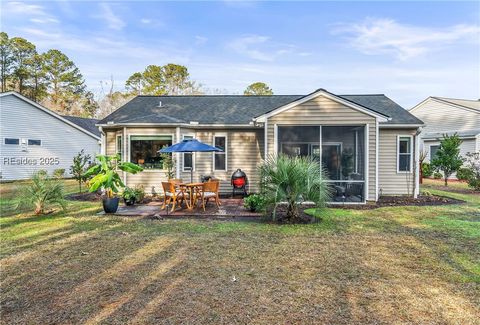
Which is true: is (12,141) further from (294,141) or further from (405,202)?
(405,202)

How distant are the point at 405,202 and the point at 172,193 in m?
7.99

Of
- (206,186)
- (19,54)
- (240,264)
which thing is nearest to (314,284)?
(240,264)

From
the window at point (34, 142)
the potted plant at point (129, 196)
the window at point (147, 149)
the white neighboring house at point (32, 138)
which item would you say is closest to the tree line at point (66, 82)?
the white neighboring house at point (32, 138)

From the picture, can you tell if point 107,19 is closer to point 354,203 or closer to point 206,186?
point 206,186

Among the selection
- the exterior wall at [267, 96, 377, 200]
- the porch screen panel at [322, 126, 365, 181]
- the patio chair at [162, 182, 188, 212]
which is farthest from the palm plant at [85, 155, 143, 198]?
the porch screen panel at [322, 126, 365, 181]

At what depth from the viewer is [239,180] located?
12195 mm

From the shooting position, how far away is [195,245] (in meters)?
5.87

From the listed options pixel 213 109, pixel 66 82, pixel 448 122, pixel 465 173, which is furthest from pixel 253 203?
pixel 66 82

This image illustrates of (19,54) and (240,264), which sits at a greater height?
(19,54)

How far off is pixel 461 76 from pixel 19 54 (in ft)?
138

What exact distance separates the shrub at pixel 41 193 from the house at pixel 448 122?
68.3 feet

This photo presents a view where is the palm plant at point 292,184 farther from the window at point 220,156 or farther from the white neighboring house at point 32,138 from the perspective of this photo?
the white neighboring house at point 32,138

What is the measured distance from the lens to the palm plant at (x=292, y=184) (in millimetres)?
7477

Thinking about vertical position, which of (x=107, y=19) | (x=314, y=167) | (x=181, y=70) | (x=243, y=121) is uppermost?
(x=181, y=70)
